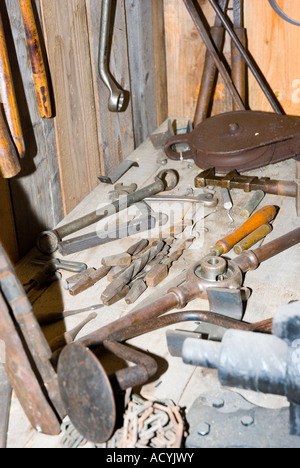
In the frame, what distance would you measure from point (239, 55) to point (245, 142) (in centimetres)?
52

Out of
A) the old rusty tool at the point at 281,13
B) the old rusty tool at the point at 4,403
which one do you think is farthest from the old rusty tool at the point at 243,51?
the old rusty tool at the point at 4,403

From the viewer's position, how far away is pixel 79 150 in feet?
8.18

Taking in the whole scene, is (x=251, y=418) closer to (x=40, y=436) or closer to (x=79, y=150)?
(x=40, y=436)

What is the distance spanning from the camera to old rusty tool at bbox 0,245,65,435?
55.4 inches

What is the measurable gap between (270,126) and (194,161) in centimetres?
37

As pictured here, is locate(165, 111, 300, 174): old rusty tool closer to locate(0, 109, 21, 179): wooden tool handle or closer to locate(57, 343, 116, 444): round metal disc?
locate(0, 109, 21, 179): wooden tool handle

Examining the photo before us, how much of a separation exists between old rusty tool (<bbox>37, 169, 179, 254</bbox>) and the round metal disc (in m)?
0.88

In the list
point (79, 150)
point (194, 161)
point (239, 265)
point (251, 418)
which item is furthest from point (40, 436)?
point (194, 161)

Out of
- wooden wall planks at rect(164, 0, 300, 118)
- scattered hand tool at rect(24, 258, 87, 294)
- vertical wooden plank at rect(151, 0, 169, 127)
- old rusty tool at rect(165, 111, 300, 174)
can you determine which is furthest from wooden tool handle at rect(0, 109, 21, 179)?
wooden wall planks at rect(164, 0, 300, 118)

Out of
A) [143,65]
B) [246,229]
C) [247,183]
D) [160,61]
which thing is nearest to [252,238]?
[246,229]

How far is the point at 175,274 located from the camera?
2049mm

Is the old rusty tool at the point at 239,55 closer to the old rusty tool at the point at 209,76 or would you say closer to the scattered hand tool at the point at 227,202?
the old rusty tool at the point at 209,76

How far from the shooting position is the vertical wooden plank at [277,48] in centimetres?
288

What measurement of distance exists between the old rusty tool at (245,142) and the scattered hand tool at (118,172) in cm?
28
